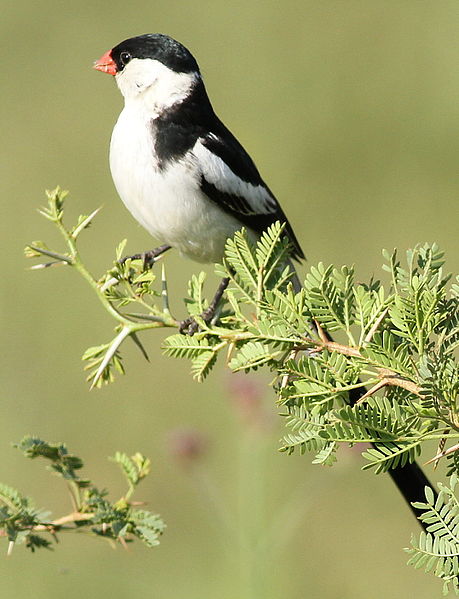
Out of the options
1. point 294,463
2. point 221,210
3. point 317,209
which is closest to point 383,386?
point 221,210

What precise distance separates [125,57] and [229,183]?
0.61 meters

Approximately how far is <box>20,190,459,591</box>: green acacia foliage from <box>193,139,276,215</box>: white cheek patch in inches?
60.7

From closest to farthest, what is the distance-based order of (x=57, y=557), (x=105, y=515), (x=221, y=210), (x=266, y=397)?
(x=105, y=515)
(x=266, y=397)
(x=221, y=210)
(x=57, y=557)

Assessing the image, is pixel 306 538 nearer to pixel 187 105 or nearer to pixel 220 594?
pixel 220 594

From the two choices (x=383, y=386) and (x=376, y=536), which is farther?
(x=376, y=536)

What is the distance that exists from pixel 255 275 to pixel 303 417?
0.98 feet

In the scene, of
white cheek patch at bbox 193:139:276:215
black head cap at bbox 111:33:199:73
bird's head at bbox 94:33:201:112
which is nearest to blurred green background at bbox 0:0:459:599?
white cheek patch at bbox 193:139:276:215

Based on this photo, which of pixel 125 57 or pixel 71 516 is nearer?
pixel 71 516

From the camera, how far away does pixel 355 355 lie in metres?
1.29

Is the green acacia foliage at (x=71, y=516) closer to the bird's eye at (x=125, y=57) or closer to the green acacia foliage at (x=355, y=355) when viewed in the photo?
the green acacia foliage at (x=355, y=355)

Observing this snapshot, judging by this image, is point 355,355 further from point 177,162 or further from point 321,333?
point 177,162

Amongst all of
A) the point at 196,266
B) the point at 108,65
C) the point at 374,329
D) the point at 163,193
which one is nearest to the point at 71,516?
the point at 374,329

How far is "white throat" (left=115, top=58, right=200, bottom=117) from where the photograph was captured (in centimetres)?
318

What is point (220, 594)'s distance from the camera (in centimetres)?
328
